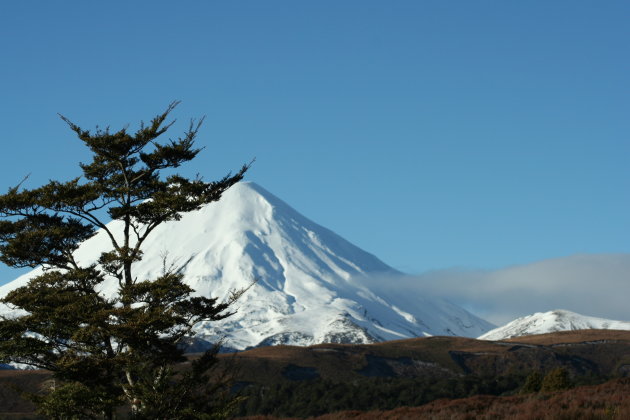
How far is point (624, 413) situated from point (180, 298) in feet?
49.9

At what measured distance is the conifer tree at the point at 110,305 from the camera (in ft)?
96.2

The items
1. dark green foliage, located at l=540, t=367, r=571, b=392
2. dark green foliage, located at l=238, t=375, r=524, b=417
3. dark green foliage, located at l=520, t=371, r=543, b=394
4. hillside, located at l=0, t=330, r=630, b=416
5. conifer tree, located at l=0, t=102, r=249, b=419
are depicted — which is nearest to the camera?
conifer tree, located at l=0, t=102, r=249, b=419

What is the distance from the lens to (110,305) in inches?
1230

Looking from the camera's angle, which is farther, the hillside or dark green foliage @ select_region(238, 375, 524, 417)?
the hillside

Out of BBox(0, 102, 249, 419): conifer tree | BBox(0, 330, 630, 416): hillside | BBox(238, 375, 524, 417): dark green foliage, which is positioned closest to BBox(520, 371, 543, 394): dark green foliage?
BBox(0, 330, 630, 416): hillside

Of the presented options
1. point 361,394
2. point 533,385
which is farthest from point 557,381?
point 361,394

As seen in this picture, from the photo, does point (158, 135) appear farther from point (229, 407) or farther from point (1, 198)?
point (229, 407)

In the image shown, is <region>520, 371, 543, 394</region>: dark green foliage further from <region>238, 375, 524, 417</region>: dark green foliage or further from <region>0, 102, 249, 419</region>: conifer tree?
<region>0, 102, 249, 419</region>: conifer tree

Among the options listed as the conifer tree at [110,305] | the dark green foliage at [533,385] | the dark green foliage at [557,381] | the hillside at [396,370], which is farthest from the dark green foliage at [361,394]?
the conifer tree at [110,305]

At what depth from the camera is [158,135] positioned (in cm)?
3397

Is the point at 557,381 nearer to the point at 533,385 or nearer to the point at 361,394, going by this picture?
the point at 533,385

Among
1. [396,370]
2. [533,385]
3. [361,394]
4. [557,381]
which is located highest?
[396,370]

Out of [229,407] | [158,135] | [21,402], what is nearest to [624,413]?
[229,407]

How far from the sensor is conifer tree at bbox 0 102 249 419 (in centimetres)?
2933
